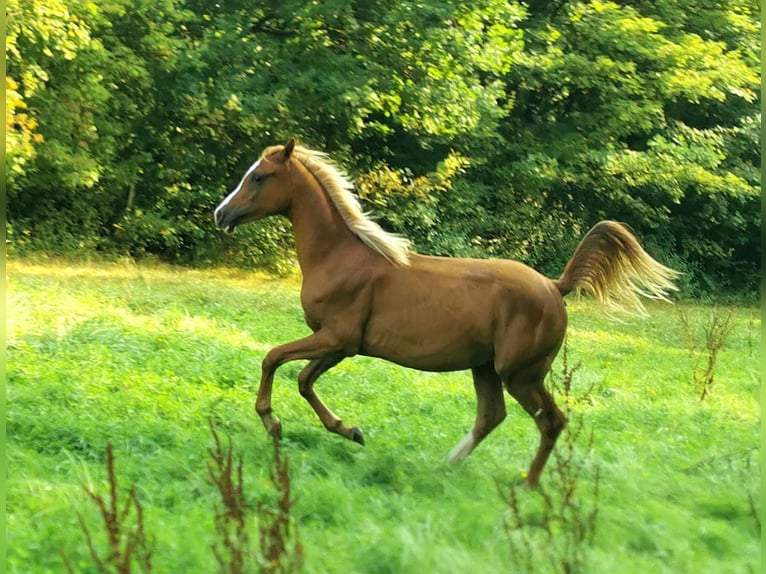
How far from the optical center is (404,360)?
6129mm

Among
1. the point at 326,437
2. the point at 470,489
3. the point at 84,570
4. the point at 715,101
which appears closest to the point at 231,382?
the point at 326,437

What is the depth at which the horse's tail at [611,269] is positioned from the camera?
632 centimetres

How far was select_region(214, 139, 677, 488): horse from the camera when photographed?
5.95 metres

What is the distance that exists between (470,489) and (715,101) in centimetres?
2276

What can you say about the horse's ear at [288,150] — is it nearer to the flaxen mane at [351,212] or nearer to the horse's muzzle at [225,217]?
the flaxen mane at [351,212]

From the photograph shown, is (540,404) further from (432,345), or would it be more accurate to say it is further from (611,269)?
(611,269)

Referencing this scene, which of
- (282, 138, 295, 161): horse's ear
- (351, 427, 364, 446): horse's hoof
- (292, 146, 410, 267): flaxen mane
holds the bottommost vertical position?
(351, 427, 364, 446): horse's hoof

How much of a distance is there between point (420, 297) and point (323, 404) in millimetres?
1009

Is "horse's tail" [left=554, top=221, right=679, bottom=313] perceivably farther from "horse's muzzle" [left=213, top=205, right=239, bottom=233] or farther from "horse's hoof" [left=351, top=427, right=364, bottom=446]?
"horse's muzzle" [left=213, top=205, right=239, bottom=233]

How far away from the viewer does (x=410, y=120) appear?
65.1 feet

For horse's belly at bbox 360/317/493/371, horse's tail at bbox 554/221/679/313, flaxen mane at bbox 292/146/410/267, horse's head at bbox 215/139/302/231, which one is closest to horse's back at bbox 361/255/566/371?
horse's belly at bbox 360/317/493/371

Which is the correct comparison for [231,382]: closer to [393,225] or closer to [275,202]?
[275,202]

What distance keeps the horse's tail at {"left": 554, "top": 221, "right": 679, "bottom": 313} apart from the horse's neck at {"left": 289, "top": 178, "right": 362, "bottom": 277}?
1499 mm

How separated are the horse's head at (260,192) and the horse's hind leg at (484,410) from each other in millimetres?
1835
